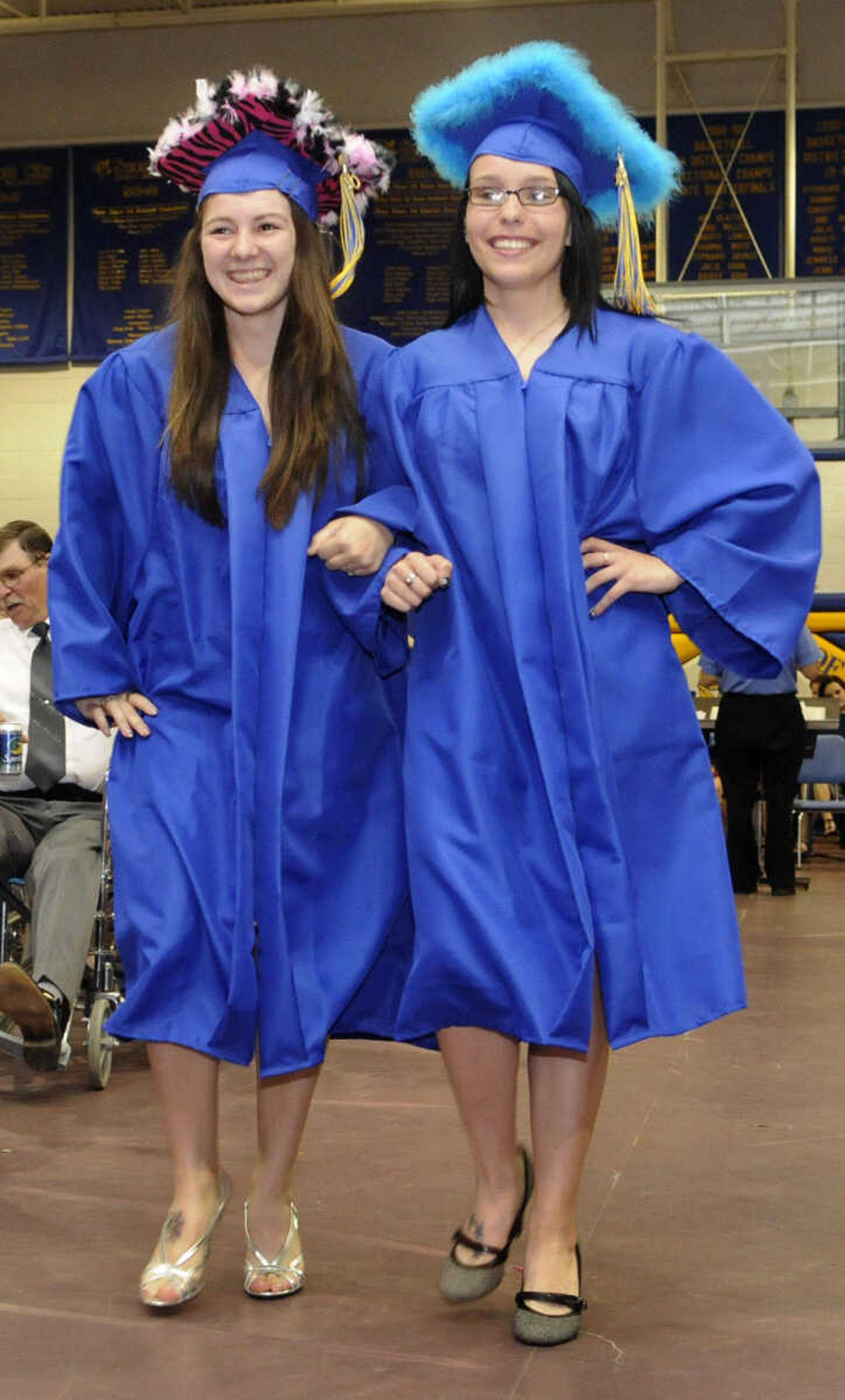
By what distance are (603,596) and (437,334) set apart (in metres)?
0.43

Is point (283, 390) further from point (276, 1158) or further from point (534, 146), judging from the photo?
point (276, 1158)

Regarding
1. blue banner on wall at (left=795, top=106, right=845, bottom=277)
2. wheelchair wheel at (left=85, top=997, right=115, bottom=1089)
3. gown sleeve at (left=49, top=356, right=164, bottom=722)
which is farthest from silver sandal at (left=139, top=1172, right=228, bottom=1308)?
blue banner on wall at (left=795, top=106, right=845, bottom=277)

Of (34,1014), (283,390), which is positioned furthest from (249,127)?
(34,1014)

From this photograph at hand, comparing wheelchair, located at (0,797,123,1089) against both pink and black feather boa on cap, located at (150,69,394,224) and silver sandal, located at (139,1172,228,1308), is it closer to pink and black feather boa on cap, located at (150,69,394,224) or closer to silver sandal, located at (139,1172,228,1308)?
silver sandal, located at (139,1172,228,1308)

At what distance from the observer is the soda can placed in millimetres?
4176

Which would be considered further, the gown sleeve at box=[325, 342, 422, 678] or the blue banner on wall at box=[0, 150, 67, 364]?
the blue banner on wall at box=[0, 150, 67, 364]

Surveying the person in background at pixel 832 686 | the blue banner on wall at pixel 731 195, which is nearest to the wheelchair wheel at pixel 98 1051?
the person in background at pixel 832 686

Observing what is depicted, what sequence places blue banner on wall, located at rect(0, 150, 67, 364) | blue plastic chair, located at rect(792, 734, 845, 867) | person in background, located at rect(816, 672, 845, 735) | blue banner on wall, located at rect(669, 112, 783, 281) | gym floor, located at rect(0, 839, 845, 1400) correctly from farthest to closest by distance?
blue banner on wall, located at rect(0, 150, 67, 364)
blue banner on wall, located at rect(669, 112, 783, 281)
person in background, located at rect(816, 672, 845, 735)
blue plastic chair, located at rect(792, 734, 845, 867)
gym floor, located at rect(0, 839, 845, 1400)

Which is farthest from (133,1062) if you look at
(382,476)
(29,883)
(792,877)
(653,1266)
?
(792,877)

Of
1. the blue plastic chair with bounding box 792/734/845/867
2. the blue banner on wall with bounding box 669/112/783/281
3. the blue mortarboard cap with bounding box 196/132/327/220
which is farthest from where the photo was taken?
the blue banner on wall with bounding box 669/112/783/281

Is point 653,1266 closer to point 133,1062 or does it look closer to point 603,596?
point 603,596

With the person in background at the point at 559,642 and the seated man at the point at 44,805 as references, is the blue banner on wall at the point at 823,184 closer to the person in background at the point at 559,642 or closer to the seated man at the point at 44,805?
the seated man at the point at 44,805

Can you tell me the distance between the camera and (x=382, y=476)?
240 centimetres

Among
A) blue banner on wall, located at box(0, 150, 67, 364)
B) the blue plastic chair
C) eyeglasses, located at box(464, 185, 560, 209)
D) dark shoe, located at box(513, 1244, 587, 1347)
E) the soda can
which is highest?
blue banner on wall, located at box(0, 150, 67, 364)
